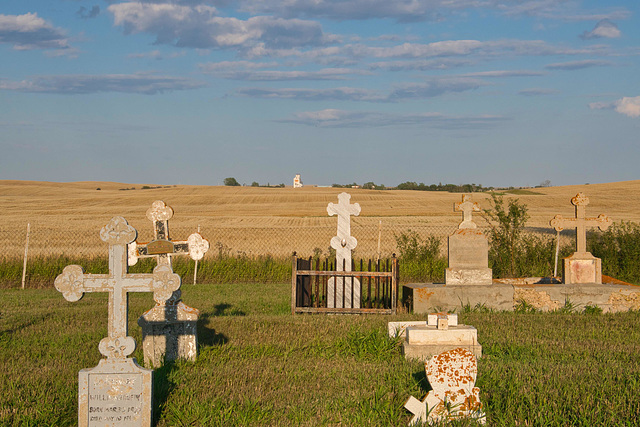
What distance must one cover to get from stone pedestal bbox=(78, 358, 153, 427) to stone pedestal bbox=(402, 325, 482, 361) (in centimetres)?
297

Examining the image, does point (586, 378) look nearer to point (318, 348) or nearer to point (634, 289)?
point (318, 348)

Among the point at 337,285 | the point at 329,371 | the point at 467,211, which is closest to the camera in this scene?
the point at 329,371

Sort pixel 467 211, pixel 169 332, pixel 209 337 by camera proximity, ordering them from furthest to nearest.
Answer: pixel 467 211, pixel 209 337, pixel 169 332

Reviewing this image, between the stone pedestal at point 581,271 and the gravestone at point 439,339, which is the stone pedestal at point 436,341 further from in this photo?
the stone pedestal at point 581,271

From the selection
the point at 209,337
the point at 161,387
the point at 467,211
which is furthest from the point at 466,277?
the point at 161,387

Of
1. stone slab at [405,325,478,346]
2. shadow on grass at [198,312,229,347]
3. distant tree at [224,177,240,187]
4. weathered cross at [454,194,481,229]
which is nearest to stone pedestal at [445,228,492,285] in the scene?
weathered cross at [454,194,481,229]

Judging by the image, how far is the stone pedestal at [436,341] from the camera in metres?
6.48

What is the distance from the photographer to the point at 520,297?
10414mm

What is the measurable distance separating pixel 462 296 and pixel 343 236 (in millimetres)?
2542

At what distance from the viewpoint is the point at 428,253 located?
53.7 ft

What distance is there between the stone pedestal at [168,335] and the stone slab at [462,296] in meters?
4.78

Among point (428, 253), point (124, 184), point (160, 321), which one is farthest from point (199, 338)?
point (124, 184)

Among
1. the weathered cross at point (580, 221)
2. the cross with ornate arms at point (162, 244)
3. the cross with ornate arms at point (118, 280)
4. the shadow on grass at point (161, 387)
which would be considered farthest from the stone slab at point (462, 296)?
the cross with ornate arms at point (118, 280)

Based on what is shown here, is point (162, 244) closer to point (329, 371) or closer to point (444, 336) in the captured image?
point (329, 371)
